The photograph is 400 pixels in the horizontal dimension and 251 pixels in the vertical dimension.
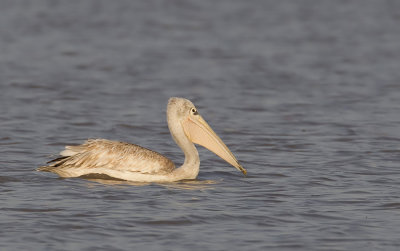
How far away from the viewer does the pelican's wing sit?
361 inches

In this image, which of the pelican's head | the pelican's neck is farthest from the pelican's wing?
the pelican's head

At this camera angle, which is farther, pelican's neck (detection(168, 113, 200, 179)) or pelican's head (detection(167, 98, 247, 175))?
pelican's head (detection(167, 98, 247, 175))

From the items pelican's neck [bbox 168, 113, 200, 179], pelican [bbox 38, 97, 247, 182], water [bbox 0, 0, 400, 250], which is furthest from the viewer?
pelican's neck [bbox 168, 113, 200, 179]

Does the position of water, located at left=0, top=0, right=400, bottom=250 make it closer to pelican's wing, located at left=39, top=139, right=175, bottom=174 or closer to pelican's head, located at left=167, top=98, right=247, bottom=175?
pelican's wing, located at left=39, top=139, right=175, bottom=174

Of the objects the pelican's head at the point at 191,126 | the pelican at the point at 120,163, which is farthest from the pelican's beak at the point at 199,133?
the pelican at the point at 120,163

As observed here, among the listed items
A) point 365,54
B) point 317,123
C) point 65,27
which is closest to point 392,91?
point 317,123

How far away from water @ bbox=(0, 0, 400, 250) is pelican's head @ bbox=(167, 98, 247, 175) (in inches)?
11.9

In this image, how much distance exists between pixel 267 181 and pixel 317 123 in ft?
12.6

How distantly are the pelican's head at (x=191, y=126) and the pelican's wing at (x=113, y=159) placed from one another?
530 millimetres

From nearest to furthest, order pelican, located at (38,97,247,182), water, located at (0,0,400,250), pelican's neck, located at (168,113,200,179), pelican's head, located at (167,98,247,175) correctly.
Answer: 1. water, located at (0,0,400,250)
2. pelican, located at (38,97,247,182)
3. pelican's neck, located at (168,113,200,179)
4. pelican's head, located at (167,98,247,175)

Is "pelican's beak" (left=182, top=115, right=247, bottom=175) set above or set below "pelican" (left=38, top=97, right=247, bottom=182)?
above

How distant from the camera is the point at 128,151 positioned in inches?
364

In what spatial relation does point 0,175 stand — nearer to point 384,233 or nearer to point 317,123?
point 384,233

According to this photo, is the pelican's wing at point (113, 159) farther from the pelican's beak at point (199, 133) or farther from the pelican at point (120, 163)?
the pelican's beak at point (199, 133)
